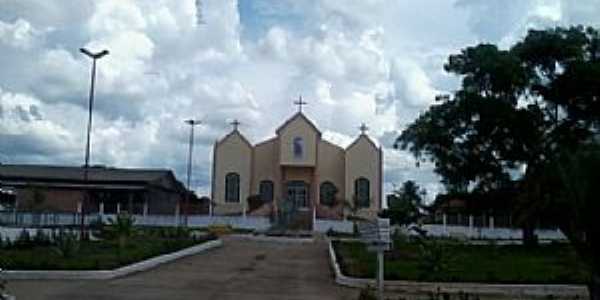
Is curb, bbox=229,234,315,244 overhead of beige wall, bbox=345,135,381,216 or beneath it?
beneath

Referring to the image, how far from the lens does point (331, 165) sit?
6625 cm

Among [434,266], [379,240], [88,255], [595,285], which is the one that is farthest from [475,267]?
[595,285]

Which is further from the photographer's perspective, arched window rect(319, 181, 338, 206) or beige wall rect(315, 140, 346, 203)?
beige wall rect(315, 140, 346, 203)

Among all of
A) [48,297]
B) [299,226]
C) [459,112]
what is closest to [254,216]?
[299,226]

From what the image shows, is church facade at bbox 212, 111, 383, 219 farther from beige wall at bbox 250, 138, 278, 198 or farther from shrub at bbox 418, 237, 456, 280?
shrub at bbox 418, 237, 456, 280

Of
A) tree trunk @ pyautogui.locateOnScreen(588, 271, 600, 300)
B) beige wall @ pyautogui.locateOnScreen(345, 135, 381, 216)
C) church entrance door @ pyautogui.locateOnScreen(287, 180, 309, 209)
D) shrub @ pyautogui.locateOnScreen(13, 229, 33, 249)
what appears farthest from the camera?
church entrance door @ pyautogui.locateOnScreen(287, 180, 309, 209)

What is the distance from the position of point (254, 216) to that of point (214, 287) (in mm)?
37006

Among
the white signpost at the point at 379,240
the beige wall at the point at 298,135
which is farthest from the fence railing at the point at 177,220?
the white signpost at the point at 379,240

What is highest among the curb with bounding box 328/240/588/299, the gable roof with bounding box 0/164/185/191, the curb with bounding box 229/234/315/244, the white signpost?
the gable roof with bounding box 0/164/185/191

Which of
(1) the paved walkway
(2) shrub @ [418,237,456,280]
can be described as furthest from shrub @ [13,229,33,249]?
(2) shrub @ [418,237,456,280]

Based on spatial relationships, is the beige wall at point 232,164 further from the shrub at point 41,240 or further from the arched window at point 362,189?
the shrub at point 41,240

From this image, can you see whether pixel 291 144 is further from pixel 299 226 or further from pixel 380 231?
pixel 380 231

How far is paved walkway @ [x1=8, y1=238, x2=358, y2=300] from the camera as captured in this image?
17719 mm

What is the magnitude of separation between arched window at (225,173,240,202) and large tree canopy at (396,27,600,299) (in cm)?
2753
